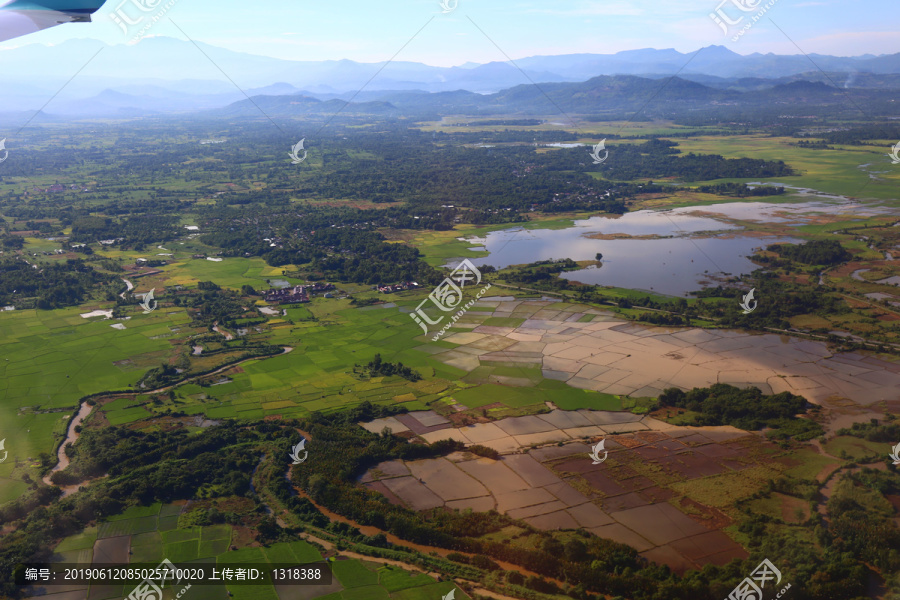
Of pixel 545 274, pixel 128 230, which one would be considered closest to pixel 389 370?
pixel 545 274

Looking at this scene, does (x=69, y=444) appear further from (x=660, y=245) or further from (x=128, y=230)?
(x=660, y=245)

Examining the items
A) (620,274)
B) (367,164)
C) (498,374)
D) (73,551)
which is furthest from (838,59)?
(73,551)

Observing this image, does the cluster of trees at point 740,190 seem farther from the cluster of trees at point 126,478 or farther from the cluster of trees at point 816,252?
the cluster of trees at point 126,478

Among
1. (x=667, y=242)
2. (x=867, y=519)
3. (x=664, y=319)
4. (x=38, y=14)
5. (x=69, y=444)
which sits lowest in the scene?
(x=69, y=444)

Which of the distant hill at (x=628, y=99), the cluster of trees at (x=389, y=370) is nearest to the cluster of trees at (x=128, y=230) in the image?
the cluster of trees at (x=389, y=370)

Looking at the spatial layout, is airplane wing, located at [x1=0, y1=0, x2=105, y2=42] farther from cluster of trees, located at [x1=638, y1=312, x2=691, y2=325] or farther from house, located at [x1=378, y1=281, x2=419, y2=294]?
house, located at [x1=378, y1=281, x2=419, y2=294]

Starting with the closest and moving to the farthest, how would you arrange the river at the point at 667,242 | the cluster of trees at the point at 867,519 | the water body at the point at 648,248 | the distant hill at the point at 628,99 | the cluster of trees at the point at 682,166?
the cluster of trees at the point at 867,519, the water body at the point at 648,248, the river at the point at 667,242, the cluster of trees at the point at 682,166, the distant hill at the point at 628,99
